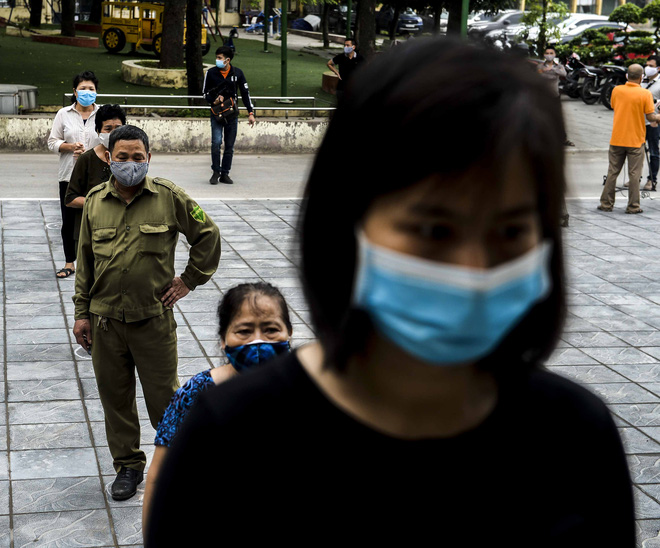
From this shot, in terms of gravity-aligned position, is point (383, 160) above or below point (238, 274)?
above

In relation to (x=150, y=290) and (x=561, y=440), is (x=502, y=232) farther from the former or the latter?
(x=150, y=290)

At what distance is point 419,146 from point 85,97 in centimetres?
806

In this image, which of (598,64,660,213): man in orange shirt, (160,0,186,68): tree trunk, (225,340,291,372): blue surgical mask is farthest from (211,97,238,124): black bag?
(160,0,186,68): tree trunk

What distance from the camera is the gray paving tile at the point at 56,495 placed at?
4.86 m

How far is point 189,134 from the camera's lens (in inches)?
687

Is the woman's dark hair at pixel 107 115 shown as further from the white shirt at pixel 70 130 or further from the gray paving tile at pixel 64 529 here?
the gray paving tile at pixel 64 529

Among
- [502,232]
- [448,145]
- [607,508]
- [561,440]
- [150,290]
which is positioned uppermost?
[448,145]

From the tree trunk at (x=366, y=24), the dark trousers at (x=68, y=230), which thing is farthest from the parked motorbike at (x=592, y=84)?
the dark trousers at (x=68, y=230)

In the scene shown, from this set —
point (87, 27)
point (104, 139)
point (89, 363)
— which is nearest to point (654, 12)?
point (87, 27)

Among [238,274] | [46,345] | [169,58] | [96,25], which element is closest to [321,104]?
[169,58]

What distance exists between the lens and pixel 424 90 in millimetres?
1240

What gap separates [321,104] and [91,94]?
541 inches

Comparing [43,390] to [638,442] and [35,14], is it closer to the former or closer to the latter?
[638,442]

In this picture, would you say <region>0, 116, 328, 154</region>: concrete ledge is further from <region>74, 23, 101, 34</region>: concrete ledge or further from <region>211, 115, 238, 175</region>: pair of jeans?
<region>74, 23, 101, 34</region>: concrete ledge
